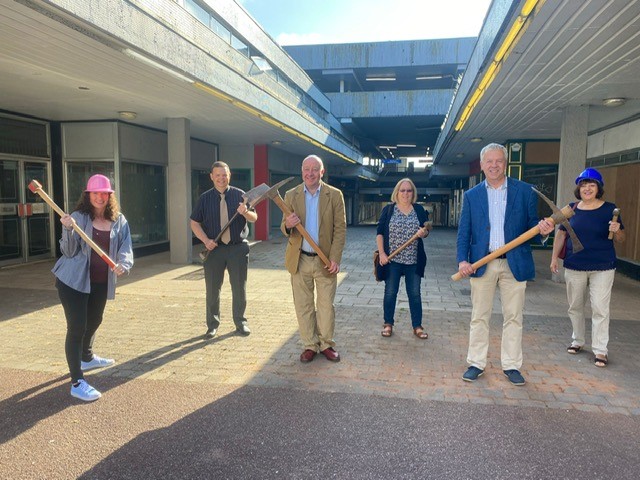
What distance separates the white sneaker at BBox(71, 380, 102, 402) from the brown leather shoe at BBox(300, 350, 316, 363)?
5.70 feet

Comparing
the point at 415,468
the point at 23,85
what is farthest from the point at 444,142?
the point at 415,468

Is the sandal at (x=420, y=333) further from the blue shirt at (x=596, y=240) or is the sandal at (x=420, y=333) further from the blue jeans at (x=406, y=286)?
the blue shirt at (x=596, y=240)

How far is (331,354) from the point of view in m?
4.54

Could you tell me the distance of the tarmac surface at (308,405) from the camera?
2840 mm

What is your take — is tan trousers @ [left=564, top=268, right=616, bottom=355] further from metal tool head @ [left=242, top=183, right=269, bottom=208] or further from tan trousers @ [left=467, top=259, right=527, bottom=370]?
metal tool head @ [left=242, top=183, right=269, bottom=208]

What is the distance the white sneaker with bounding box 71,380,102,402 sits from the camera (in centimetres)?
365

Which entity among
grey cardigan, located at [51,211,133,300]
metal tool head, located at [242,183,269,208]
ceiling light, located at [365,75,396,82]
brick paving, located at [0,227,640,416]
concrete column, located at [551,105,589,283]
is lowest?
brick paving, located at [0,227,640,416]

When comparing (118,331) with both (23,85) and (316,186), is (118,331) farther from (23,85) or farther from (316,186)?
(23,85)

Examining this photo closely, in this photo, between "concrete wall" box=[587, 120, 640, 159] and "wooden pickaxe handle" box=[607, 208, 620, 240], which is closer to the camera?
"wooden pickaxe handle" box=[607, 208, 620, 240]

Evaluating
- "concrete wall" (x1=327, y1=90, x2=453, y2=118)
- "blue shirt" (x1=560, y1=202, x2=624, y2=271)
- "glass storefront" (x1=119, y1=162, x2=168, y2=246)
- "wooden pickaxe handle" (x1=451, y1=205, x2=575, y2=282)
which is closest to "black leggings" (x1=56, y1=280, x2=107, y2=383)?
"wooden pickaxe handle" (x1=451, y1=205, x2=575, y2=282)

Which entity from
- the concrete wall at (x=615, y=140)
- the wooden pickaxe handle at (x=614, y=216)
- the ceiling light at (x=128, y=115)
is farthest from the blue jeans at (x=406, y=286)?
the ceiling light at (x=128, y=115)

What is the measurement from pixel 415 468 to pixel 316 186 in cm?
253

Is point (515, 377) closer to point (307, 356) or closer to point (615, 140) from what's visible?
point (307, 356)

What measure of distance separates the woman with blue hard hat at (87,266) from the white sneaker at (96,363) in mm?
367
